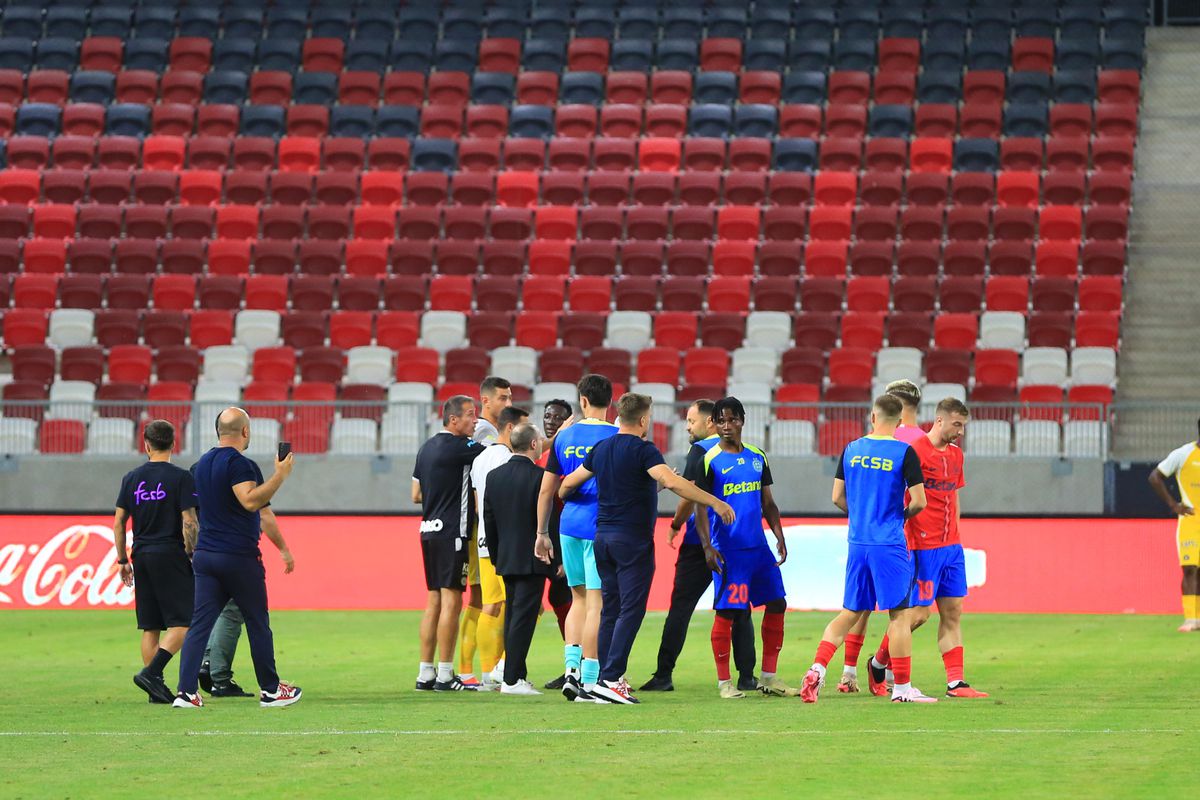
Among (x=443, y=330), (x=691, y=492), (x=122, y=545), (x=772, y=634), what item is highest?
(x=443, y=330)

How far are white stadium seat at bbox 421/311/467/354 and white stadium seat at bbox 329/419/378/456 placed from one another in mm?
4172

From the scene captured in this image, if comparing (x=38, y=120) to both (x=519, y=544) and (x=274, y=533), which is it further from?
(x=519, y=544)

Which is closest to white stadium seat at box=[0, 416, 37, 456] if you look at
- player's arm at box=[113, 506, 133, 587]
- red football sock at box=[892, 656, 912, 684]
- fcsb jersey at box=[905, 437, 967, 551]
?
player's arm at box=[113, 506, 133, 587]

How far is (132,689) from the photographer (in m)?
12.4

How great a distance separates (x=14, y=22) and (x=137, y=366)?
13.6 metres

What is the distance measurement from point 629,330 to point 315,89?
10846mm

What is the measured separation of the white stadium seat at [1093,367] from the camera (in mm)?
26375

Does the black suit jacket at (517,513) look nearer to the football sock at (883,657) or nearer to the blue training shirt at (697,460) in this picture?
the blue training shirt at (697,460)

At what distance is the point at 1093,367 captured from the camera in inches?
1041

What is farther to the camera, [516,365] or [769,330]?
[769,330]

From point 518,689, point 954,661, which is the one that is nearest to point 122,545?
point 518,689

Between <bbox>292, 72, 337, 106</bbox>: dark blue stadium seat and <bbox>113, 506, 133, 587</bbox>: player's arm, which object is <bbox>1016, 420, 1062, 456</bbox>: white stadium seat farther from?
<bbox>292, 72, 337, 106</bbox>: dark blue stadium seat

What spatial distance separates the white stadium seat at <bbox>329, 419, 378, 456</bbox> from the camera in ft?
78.9

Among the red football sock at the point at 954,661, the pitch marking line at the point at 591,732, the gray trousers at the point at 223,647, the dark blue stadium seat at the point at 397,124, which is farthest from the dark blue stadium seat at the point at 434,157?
Answer: the pitch marking line at the point at 591,732
